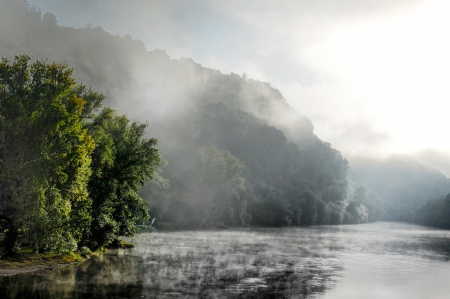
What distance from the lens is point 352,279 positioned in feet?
121

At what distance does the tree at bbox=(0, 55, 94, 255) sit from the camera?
102ft

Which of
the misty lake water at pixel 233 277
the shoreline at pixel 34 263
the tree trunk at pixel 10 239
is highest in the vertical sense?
the tree trunk at pixel 10 239

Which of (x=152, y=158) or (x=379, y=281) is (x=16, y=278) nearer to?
(x=152, y=158)

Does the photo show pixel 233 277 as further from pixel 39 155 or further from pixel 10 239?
pixel 10 239

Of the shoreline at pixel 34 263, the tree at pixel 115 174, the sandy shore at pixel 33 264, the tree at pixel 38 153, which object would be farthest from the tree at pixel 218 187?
the tree at pixel 38 153

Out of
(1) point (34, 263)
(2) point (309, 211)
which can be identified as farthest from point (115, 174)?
(2) point (309, 211)

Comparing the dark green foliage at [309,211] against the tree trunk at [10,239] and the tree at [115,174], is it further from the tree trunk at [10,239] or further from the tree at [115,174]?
the tree trunk at [10,239]

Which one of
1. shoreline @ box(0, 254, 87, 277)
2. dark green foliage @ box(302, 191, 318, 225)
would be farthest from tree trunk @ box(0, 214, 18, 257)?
dark green foliage @ box(302, 191, 318, 225)

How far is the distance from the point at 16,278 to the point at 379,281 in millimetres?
32361

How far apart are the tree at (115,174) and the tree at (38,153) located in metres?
9.82

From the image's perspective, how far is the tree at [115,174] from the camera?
4531 centimetres

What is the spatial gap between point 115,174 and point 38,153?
59.2ft

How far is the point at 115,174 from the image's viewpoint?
49.8 m

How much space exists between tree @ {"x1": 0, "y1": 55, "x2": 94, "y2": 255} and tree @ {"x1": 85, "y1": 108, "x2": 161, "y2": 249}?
982 centimetres
